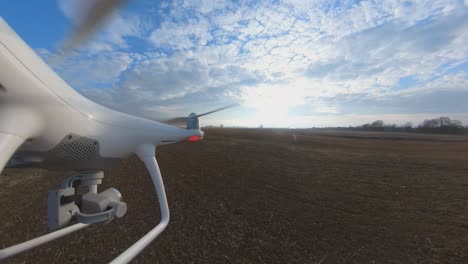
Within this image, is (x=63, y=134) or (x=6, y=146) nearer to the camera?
(x=6, y=146)

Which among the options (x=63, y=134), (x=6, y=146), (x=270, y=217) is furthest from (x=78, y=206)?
(x=270, y=217)

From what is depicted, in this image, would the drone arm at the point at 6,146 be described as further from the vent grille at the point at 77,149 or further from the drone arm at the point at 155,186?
the drone arm at the point at 155,186

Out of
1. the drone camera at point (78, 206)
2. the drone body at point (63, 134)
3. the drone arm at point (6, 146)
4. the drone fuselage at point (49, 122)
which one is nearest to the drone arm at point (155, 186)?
the drone body at point (63, 134)

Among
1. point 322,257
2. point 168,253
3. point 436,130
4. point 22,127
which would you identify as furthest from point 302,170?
point 436,130

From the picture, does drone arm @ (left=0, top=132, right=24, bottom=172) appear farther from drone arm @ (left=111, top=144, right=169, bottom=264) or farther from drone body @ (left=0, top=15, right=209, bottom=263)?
drone arm @ (left=111, top=144, right=169, bottom=264)

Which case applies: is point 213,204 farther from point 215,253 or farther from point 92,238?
point 92,238

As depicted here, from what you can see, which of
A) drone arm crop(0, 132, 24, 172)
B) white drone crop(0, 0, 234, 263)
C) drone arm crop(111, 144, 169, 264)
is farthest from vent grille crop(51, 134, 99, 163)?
drone arm crop(111, 144, 169, 264)

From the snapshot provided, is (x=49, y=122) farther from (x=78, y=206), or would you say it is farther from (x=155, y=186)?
(x=155, y=186)
